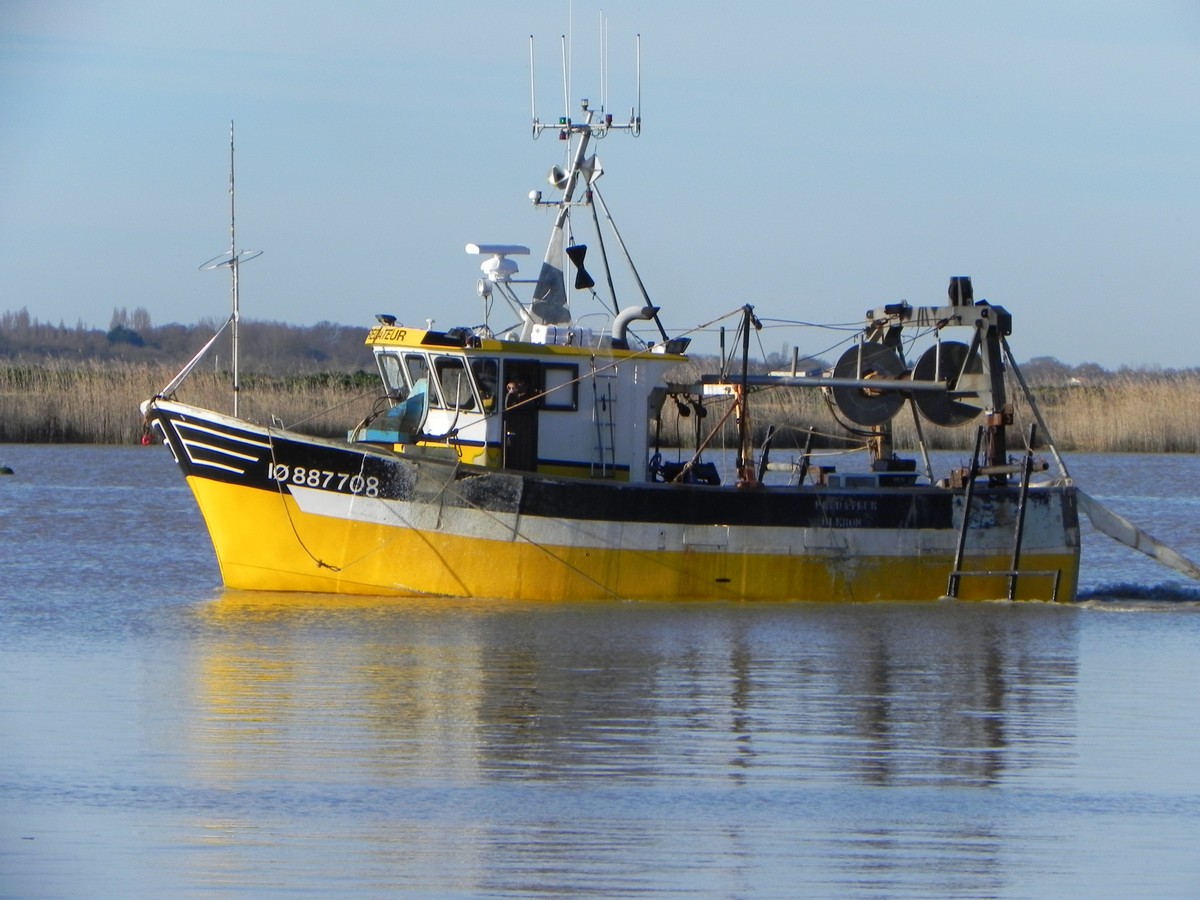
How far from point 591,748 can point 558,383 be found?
277 inches

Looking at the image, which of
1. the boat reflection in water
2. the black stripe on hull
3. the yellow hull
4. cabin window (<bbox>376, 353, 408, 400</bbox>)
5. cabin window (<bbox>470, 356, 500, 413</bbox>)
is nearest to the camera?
the boat reflection in water

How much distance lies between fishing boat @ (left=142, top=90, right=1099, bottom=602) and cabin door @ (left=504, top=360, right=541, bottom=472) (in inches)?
0.8

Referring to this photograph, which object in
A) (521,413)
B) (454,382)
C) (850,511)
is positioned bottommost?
(850,511)

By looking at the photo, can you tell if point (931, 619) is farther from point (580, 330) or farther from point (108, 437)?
point (108, 437)

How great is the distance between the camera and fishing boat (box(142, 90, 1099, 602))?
53.3ft

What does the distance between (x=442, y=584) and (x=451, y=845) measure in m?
8.57

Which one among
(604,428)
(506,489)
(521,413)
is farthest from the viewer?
(604,428)

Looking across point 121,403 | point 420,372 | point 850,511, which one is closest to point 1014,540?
point 850,511

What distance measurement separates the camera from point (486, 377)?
16.5m

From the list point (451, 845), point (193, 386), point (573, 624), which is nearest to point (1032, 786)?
point (451, 845)

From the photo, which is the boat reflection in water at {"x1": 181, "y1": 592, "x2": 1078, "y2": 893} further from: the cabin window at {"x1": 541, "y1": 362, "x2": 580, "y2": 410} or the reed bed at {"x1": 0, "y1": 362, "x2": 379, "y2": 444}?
the reed bed at {"x1": 0, "y1": 362, "x2": 379, "y2": 444}

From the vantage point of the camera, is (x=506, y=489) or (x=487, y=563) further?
(x=487, y=563)

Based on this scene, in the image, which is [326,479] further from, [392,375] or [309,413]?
[309,413]

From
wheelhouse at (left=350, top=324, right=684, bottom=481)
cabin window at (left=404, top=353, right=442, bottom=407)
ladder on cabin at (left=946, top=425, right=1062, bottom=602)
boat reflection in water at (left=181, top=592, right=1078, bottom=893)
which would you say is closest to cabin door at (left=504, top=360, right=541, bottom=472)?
wheelhouse at (left=350, top=324, right=684, bottom=481)
